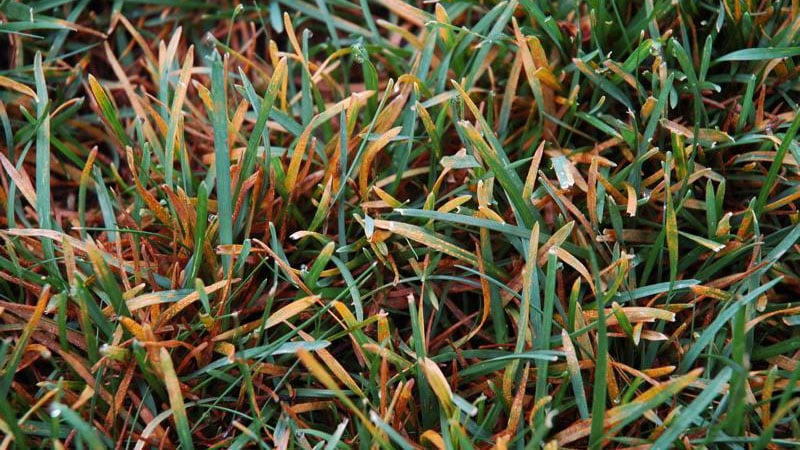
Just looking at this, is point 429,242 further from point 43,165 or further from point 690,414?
point 43,165

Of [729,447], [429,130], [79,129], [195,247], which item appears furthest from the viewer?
[79,129]

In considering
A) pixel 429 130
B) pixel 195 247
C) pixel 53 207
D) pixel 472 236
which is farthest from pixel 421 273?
pixel 53 207

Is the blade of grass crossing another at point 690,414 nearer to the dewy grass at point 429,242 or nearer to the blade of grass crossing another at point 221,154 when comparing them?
the dewy grass at point 429,242

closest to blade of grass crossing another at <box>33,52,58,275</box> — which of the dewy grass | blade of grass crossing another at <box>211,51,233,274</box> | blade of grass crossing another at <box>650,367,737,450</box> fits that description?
the dewy grass

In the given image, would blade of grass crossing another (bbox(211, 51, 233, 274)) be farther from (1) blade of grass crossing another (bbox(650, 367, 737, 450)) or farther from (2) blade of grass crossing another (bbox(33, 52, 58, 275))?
(1) blade of grass crossing another (bbox(650, 367, 737, 450))

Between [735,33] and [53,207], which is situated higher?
[735,33]

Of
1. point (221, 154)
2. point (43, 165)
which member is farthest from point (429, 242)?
point (43, 165)

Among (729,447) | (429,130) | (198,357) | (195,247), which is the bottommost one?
(729,447)

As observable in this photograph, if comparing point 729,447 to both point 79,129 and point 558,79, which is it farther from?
point 79,129
